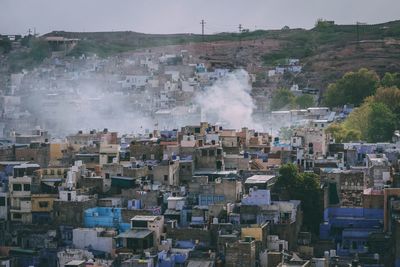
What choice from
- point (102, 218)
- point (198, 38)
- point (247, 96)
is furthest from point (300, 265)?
point (198, 38)

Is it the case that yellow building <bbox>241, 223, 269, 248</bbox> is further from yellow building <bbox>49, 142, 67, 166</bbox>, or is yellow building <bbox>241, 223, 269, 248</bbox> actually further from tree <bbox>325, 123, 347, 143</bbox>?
tree <bbox>325, 123, 347, 143</bbox>

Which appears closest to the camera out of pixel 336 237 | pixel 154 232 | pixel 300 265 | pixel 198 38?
pixel 300 265

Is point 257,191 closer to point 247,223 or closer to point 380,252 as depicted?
point 247,223

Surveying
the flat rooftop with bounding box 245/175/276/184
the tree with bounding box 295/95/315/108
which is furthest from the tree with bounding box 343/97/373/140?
the flat rooftop with bounding box 245/175/276/184

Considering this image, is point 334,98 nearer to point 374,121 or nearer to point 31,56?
point 374,121

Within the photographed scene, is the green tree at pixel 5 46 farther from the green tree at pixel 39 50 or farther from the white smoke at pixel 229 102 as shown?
the white smoke at pixel 229 102

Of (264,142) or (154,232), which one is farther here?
(264,142)
